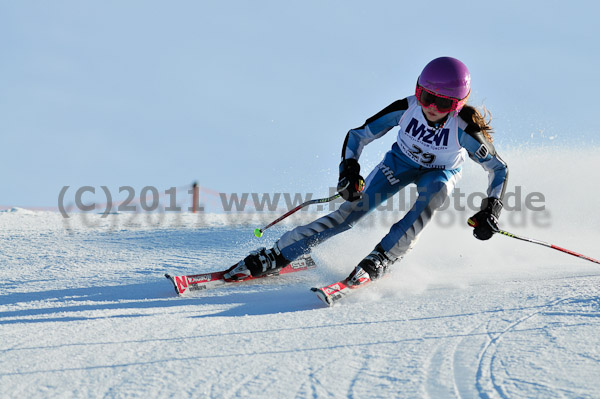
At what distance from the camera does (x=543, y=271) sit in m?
4.34

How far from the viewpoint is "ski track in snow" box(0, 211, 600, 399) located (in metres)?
1.92

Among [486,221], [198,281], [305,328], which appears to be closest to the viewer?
[305,328]

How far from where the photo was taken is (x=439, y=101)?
3617mm

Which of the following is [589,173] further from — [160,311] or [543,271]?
[160,311]

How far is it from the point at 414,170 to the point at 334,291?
4.29 ft

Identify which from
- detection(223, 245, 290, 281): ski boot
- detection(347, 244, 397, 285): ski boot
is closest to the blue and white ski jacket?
detection(347, 244, 397, 285): ski boot

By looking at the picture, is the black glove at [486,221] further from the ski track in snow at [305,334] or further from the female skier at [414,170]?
the ski track in snow at [305,334]

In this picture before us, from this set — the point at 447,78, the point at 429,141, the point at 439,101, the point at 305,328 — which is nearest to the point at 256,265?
the point at 305,328

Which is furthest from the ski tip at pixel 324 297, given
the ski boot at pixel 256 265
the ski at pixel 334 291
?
the ski boot at pixel 256 265

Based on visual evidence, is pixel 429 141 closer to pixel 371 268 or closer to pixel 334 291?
pixel 371 268

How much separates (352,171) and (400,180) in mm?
438

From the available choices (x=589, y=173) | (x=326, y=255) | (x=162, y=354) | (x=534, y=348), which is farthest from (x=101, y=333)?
(x=589, y=173)

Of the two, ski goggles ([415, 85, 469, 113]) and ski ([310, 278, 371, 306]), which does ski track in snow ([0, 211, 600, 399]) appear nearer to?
ski ([310, 278, 371, 306])

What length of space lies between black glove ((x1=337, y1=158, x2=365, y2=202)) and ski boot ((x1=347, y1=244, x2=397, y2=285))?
0.42m
